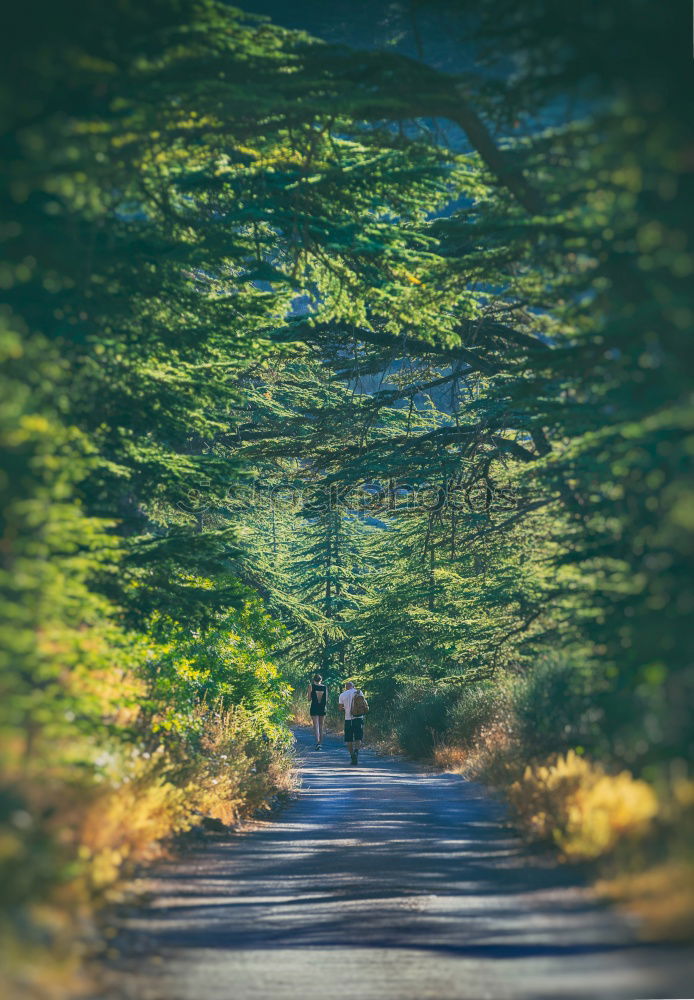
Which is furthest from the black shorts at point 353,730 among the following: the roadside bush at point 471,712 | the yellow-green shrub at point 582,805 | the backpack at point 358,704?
the yellow-green shrub at point 582,805

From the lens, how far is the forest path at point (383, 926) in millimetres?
7145

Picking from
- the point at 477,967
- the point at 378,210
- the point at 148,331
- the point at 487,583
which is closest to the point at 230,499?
the point at 487,583

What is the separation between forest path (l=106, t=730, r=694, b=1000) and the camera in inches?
281

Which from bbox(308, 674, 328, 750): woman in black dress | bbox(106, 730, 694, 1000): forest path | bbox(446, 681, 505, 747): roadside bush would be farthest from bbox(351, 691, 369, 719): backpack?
bbox(106, 730, 694, 1000): forest path

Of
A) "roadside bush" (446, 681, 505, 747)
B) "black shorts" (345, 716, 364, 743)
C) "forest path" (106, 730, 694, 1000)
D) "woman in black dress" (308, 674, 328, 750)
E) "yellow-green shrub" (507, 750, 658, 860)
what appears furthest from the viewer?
"woman in black dress" (308, 674, 328, 750)

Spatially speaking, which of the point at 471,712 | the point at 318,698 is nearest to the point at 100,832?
the point at 471,712

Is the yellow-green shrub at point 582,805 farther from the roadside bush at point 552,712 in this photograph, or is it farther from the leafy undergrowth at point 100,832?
the leafy undergrowth at point 100,832

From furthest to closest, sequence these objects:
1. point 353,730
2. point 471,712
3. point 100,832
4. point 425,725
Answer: point 425,725, point 353,730, point 471,712, point 100,832

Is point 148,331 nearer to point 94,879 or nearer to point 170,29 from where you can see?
point 170,29

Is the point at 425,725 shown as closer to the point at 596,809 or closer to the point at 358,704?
the point at 358,704

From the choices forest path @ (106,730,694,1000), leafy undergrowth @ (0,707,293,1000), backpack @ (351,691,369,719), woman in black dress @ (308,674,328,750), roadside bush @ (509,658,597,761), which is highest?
woman in black dress @ (308,674,328,750)

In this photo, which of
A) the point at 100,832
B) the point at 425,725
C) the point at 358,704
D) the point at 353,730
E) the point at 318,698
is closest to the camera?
the point at 100,832

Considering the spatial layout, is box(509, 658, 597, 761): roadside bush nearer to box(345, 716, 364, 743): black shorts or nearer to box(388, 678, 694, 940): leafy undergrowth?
box(388, 678, 694, 940): leafy undergrowth

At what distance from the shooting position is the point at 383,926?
9609mm
